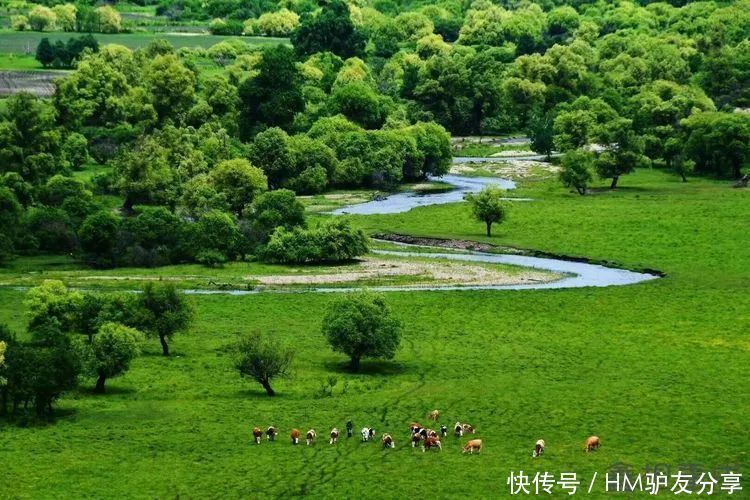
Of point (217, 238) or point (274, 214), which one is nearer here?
point (217, 238)

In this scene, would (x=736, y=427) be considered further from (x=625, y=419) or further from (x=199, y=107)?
(x=199, y=107)

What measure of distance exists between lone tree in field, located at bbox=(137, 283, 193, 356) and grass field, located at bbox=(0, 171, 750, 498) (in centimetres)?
167

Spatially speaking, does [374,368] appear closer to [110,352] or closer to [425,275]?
[110,352]

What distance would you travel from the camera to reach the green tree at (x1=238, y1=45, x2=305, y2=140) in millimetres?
165875

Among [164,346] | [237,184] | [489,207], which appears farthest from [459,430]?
[237,184]

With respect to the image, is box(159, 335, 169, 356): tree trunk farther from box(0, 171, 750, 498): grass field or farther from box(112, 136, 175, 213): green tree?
box(112, 136, 175, 213): green tree

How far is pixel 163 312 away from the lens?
259 ft

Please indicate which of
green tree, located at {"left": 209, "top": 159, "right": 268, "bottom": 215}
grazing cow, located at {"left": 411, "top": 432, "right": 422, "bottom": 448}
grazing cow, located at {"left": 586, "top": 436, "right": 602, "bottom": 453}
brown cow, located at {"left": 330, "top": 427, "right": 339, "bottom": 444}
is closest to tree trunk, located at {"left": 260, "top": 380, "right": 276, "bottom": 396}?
brown cow, located at {"left": 330, "top": 427, "right": 339, "bottom": 444}

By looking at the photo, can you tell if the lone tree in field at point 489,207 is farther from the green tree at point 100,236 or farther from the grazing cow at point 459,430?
the grazing cow at point 459,430

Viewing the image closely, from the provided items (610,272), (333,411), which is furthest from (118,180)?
(333,411)

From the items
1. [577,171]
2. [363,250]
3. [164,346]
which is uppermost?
[577,171]

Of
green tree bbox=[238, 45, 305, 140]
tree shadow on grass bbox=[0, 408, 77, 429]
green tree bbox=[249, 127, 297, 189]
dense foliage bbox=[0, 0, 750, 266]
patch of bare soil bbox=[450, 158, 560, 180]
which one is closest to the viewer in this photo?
tree shadow on grass bbox=[0, 408, 77, 429]

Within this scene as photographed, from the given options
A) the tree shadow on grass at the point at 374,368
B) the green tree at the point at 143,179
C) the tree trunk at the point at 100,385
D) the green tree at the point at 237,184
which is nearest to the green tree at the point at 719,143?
the green tree at the point at 237,184

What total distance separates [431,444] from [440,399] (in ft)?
27.8
